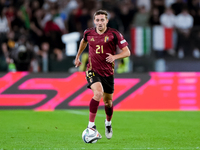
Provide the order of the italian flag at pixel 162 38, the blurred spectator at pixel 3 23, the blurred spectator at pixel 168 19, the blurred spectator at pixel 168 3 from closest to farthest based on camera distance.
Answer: the italian flag at pixel 162 38 < the blurred spectator at pixel 3 23 < the blurred spectator at pixel 168 19 < the blurred spectator at pixel 168 3

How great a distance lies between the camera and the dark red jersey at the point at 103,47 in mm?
7398

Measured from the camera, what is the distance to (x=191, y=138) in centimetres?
755

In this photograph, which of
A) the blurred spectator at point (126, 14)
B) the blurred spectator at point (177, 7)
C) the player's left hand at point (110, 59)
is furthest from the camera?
the blurred spectator at point (177, 7)

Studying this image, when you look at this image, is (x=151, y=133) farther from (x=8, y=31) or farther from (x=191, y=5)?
(x=191, y=5)

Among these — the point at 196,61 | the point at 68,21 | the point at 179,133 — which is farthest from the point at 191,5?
the point at 179,133

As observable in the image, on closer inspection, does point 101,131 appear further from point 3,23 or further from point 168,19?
point 168,19

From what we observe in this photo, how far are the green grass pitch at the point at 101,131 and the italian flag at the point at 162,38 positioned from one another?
354 cm

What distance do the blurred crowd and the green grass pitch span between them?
110 inches

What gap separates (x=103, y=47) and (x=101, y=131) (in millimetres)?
1895

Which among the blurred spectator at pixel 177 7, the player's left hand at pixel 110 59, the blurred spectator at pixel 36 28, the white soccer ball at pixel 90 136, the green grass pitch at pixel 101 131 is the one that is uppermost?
the player's left hand at pixel 110 59

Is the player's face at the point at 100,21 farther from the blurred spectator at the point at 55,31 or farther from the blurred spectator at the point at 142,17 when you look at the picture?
the blurred spectator at the point at 142,17

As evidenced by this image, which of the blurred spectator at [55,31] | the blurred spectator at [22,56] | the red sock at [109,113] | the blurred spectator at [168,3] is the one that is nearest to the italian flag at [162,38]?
the blurred spectator at [168,3]

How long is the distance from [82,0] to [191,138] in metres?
11.1

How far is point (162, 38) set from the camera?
1589 centimetres
